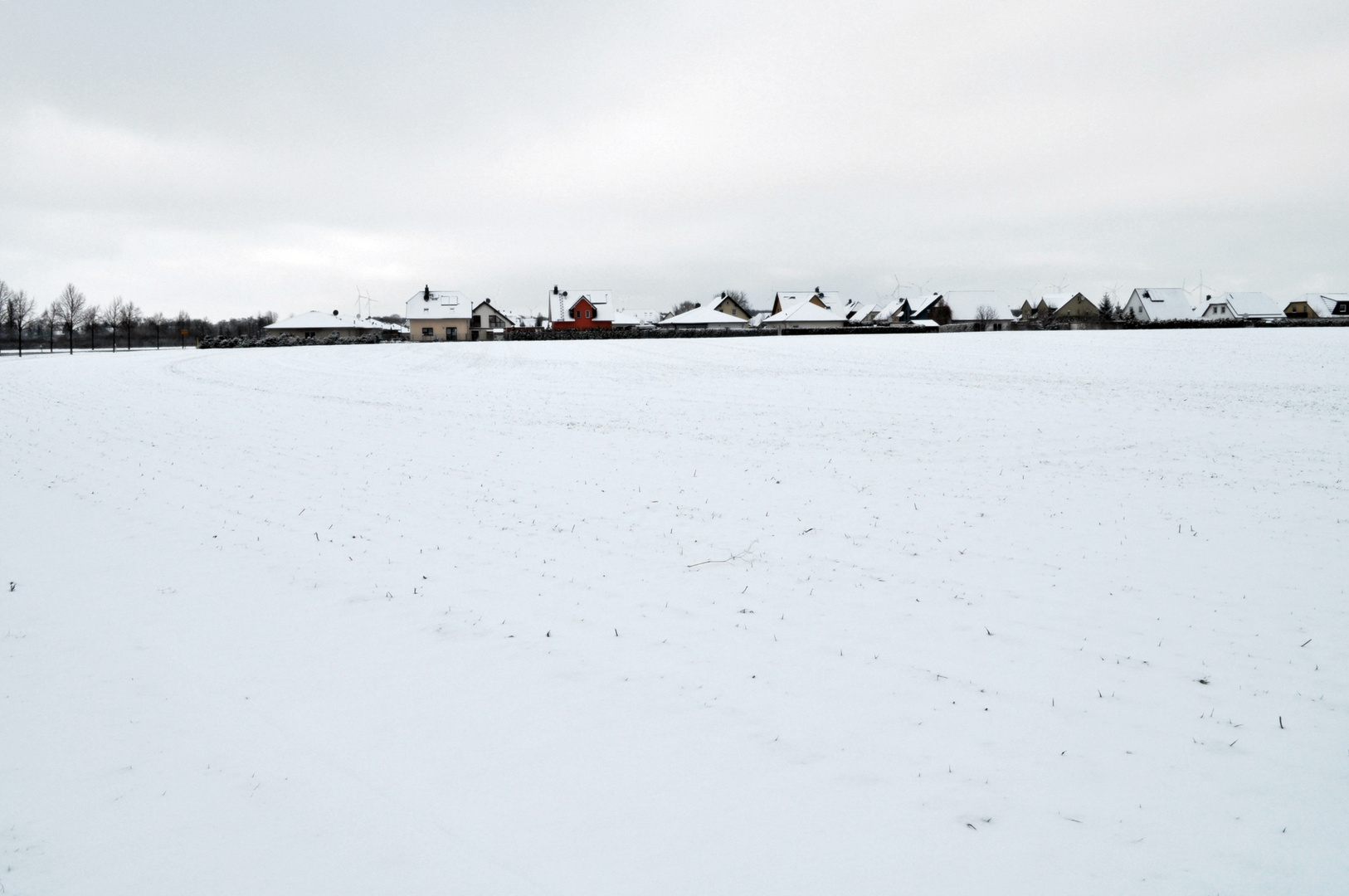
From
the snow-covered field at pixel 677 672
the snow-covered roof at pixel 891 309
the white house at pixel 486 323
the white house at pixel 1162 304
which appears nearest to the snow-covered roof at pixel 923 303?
the snow-covered roof at pixel 891 309

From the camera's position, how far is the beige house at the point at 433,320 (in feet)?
268

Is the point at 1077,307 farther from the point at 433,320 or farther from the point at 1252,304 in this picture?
the point at 433,320

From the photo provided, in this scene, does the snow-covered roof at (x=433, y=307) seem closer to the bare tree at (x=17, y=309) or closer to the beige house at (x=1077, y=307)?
the bare tree at (x=17, y=309)

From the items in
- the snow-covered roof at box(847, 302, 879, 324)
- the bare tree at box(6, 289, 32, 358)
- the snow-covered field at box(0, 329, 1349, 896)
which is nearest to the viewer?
the snow-covered field at box(0, 329, 1349, 896)

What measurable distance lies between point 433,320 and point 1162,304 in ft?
311

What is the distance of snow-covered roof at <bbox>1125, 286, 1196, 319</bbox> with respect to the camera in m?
96.5

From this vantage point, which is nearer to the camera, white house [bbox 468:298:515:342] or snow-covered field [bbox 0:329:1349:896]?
snow-covered field [bbox 0:329:1349:896]

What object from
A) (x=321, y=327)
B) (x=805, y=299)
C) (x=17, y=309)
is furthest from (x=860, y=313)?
(x=17, y=309)

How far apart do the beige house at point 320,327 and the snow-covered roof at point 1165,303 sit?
10016 centimetres

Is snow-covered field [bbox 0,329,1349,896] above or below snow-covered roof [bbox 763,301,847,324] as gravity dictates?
below

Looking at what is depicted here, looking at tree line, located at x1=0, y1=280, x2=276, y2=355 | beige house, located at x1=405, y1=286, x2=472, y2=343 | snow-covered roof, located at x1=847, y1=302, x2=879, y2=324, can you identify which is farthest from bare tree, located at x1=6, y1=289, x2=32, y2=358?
snow-covered roof, located at x1=847, y1=302, x2=879, y2=324

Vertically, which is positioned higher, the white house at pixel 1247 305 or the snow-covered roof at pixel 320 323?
the white house at pixel 1247 305

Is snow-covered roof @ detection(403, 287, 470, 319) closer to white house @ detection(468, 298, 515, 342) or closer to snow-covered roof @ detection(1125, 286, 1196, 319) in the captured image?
white house @ detection(468, 298, 515, 342)

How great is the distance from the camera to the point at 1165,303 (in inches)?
3821
